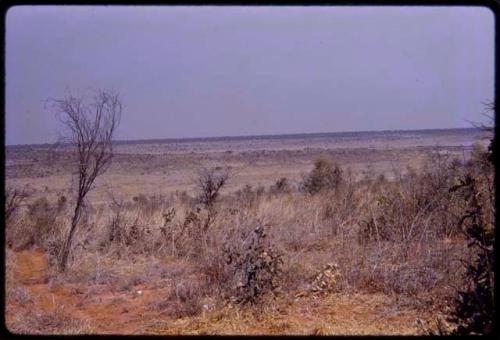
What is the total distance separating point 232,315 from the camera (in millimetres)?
5938

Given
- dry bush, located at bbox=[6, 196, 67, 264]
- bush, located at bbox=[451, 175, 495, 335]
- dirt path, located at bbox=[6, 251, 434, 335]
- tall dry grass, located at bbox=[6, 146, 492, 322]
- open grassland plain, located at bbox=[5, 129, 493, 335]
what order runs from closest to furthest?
bush, located at bbox=[451, 175, 495, 335], dirt path, located at bbox=[6, 251, 434, 335], open grassland plain, located at bbox=[5, 129, 493, 335], tall dry grass, located at bbox=[6, 146, 492, 322], dry bush, located at bbox=[6, 196, 67, 264]

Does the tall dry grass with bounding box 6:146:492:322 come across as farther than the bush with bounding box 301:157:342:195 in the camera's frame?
No

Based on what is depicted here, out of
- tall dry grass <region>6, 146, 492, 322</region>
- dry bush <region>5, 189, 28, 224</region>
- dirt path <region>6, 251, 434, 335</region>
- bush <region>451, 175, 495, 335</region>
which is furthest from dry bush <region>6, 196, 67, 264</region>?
bush <region>451, 175, 495, 335</region>

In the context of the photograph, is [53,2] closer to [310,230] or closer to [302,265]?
[302,265]

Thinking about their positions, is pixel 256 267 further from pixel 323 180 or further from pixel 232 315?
pixel 323 180

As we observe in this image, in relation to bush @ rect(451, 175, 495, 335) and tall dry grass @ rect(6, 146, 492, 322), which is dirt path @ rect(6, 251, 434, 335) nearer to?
tall dry grass @ rect(6, 146, 492, 322)

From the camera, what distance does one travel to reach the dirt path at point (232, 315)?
216 inches

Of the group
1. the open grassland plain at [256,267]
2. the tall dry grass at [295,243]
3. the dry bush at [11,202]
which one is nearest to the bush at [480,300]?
the open grassland plain at [256,267]

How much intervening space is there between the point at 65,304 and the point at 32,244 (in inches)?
149

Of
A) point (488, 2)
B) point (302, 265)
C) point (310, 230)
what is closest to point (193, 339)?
point (302, 265)

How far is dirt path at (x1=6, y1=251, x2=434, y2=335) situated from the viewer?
18.0 ft

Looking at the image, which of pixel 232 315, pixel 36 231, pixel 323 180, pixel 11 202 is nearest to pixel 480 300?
pixel 232 315

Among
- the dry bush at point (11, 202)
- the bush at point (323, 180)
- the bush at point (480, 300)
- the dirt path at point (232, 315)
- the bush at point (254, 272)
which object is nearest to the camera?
the bush at point (480, 300)

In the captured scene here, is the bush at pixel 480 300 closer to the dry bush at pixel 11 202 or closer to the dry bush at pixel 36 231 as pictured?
the dry bush at pixel 11 202
